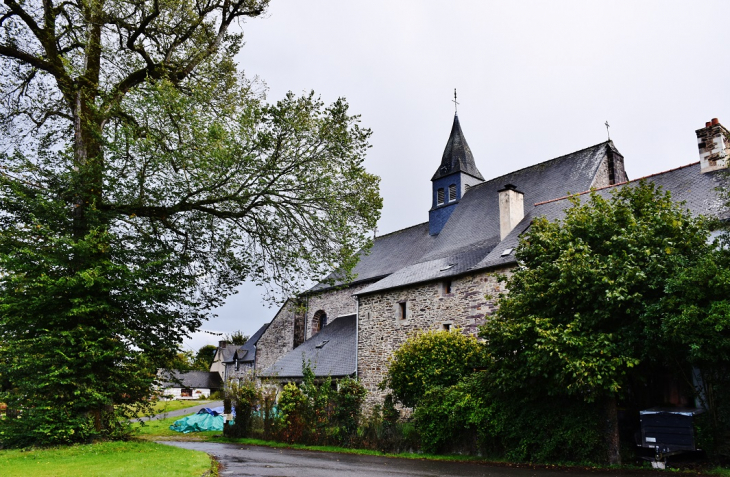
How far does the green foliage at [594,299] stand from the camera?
37.4 ft

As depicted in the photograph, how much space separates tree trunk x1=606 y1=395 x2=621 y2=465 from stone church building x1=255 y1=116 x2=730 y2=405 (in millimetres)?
3332

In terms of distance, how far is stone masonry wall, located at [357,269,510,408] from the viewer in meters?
18.3

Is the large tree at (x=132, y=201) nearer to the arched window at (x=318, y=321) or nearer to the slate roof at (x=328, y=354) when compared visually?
the slate roof at (x=328, y=354)

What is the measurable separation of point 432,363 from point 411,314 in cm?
446

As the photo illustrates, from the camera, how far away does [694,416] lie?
1129cm

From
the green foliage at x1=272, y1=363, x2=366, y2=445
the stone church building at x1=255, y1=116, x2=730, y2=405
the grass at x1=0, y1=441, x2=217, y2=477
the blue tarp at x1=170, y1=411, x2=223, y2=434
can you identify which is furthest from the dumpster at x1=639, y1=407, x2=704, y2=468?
the blue tarp at x1=170, y1=411, x2=223, y2=434

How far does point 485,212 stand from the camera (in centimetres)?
2330

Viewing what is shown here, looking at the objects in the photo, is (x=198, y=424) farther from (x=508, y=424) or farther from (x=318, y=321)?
(x=508, y=424)

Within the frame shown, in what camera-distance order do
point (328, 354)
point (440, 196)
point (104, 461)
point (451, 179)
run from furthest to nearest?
point (440, 196) < point (451, 179) < point (328, 354) < point (104, 461)

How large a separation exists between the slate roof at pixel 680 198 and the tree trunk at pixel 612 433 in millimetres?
4778

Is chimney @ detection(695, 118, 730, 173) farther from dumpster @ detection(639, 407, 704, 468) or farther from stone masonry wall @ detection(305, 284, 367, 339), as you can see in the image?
stone masonry wall @ detection(305, 284, 367, 339)

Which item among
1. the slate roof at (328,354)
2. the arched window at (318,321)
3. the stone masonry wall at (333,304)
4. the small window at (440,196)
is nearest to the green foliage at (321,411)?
the slate roof at (328,354)

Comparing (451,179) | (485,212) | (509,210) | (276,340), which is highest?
(451,179)

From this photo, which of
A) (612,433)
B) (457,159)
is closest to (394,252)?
(457,159)
